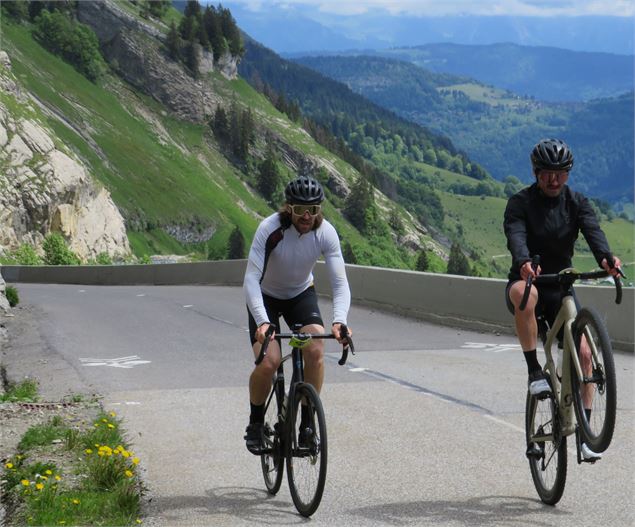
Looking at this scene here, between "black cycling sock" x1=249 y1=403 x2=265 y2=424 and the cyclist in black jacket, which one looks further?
"black cycling sock" x1=249 y1=403 x2=265 y2=424

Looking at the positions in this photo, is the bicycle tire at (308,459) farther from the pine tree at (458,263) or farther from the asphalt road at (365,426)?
the pine tree at (458,263)

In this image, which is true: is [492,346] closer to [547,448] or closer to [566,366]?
[547,448]

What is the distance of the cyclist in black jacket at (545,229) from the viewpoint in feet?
20.1

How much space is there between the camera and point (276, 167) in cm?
19200

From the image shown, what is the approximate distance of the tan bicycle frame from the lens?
5738mm

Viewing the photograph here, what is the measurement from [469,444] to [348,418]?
155 centimetres

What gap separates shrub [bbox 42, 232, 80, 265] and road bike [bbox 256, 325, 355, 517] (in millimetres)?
89895

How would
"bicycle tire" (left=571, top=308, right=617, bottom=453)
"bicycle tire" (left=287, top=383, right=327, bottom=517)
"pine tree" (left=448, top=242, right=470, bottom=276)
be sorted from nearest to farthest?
"bicycle tire" (left=571, top=308, right=617, bottom=453) → "bicycle tire" (left=287, top=383, right=327, bottom=517) → "pine tree" (left=448, top=242, right=470, bottom=276)

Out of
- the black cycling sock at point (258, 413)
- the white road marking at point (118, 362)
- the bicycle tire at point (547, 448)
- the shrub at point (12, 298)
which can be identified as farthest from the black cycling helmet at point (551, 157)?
the shrub at point (12, 298)

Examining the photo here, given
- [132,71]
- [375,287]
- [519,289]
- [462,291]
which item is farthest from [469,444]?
[132,71]

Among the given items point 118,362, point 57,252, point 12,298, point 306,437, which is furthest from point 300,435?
point 57,252

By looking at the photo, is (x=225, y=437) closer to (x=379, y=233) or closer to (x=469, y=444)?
(x=469, y=444)

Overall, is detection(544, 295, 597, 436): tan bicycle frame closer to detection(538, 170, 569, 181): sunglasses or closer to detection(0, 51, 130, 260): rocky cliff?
detection(538, 170, 569, 181): sunglasses

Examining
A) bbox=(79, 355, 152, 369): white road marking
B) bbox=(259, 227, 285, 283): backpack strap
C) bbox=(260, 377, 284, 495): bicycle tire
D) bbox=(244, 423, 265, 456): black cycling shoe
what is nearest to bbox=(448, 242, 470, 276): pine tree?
bbox=(79, 355, 152, 369): white road marking
